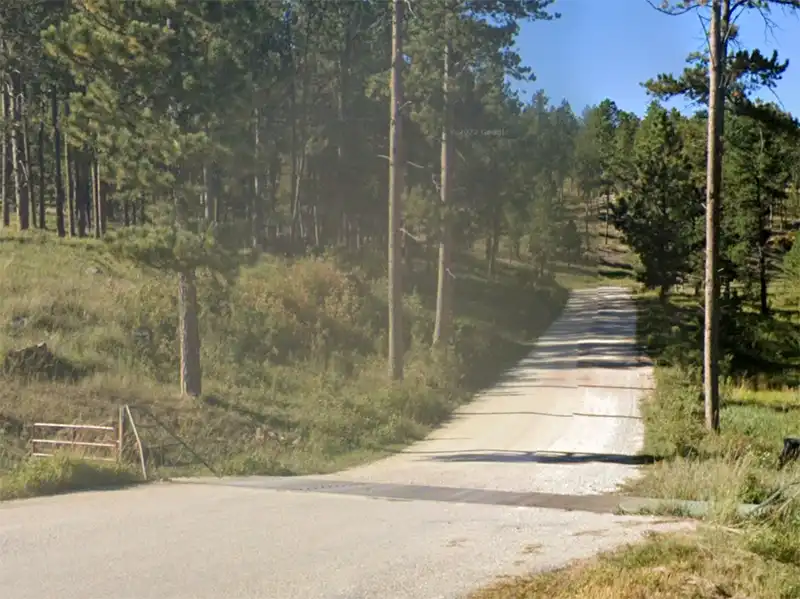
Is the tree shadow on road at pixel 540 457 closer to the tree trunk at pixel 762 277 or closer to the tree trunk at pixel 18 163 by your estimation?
the tree trunk at pixel 18 163

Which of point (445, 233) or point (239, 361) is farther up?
point (445, 233)

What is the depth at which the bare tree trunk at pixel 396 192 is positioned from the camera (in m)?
22.8

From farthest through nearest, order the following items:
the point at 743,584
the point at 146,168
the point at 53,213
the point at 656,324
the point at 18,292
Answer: the point at 53,213 < the point at 656,324 < the point at 18,292 < the point at 146,168 < the point at 743,584

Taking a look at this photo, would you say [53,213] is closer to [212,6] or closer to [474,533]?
[212,6]

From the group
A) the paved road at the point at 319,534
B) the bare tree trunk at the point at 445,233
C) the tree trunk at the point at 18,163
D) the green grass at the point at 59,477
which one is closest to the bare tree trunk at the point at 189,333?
the paved road at the point at 319,534

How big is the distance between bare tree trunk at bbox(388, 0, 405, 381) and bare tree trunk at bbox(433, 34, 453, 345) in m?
4.98

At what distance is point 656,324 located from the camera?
4162 cm

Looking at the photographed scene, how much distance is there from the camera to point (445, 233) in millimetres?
28609

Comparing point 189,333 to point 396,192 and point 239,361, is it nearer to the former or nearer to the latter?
point 239,361

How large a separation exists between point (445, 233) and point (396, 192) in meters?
5.51

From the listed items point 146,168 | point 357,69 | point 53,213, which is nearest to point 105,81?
point 146,168

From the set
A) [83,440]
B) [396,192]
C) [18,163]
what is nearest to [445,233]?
[396,192]

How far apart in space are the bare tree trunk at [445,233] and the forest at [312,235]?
0.11 metres

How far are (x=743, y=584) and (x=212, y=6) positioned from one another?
16.3 metres
